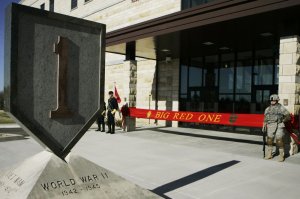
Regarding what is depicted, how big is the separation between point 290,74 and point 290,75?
0.10 ft

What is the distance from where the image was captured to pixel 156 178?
6.32m

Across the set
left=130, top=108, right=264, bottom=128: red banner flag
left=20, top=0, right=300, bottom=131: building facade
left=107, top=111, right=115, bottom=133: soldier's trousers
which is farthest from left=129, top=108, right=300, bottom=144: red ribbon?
left=107, top=111, right=115, bottom=133: soldier's trousers

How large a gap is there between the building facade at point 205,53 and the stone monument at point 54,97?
6.53 metres

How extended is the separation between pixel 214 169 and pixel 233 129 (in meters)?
8.93

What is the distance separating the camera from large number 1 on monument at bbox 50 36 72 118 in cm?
353

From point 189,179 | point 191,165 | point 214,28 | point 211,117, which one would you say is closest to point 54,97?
point 189,179

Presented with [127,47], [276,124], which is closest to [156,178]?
[276,124]

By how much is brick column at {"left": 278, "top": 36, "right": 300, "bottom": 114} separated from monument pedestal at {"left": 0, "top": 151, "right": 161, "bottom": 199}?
6.75 meters

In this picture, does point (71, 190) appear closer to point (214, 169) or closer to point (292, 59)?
point (214, 169)

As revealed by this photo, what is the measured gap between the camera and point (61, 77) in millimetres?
3557

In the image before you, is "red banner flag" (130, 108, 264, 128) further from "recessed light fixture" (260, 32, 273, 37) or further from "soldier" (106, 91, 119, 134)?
"recessed light fixture" (260, 32, 273, 37)

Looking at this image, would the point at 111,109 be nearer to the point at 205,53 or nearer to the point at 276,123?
the point at 205,53

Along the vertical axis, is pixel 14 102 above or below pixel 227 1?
below

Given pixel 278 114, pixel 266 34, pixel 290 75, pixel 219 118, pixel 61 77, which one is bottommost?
pixel 219 118
